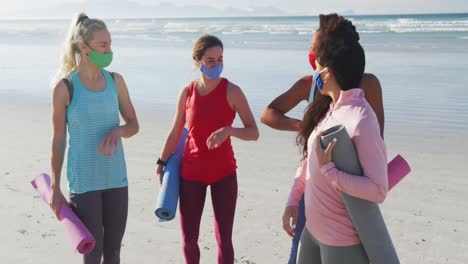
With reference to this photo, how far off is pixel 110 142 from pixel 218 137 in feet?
2.15

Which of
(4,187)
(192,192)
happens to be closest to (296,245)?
(192,192)

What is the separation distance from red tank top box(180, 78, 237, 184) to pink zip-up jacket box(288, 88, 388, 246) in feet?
4.13

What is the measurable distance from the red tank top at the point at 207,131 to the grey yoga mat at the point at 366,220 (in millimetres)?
1519

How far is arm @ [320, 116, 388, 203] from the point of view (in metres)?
2.57

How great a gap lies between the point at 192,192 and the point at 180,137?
0.41m

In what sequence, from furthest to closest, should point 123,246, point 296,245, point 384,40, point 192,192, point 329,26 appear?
point 384,40
point 123,246
point 192,192
point 296,245
point 329,26

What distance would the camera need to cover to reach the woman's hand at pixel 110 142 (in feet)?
12.3

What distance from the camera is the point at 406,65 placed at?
1839 cm

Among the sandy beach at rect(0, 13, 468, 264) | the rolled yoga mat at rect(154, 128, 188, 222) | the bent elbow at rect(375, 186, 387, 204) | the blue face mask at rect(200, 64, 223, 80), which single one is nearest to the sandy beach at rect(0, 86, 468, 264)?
the sandy beach at rect(0, 13, 468, 264)

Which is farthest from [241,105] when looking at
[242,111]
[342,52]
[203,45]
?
[342,52]

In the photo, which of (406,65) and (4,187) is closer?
(4,187)

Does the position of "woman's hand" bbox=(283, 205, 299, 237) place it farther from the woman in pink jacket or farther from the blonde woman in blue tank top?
the blonde woman in blue tank top

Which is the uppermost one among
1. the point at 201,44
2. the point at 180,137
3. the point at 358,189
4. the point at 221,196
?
the point at 201,44

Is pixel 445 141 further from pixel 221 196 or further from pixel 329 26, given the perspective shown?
pixel 329 26
